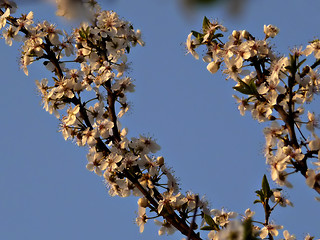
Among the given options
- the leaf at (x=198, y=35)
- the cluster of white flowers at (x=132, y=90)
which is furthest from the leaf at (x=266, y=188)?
the leaf at (x=198, y=35)

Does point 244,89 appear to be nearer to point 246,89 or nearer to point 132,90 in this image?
point 246,89

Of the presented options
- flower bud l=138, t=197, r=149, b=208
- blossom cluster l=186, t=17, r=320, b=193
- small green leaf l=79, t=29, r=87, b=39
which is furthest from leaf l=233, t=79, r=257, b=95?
small green leaf l=79, t=29, r=87, b=39

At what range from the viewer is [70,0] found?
1.30 meters

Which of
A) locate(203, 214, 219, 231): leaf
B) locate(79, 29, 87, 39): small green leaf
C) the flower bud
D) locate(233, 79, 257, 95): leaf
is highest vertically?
locate(79, 29, 87, 39): small green leaf

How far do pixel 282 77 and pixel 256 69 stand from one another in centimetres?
47

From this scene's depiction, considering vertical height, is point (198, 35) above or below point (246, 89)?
above

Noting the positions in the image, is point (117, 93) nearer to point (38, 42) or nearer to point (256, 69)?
point (38, 42)

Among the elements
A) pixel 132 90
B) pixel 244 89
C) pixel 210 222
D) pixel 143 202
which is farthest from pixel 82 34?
pixel 210 222

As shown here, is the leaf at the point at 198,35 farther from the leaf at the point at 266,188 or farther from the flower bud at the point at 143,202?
the flower bud at the point at 143,202

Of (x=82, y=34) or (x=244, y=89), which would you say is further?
(x=82, y=34)

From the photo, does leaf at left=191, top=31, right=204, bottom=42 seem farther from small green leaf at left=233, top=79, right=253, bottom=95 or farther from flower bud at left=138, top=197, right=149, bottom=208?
flower bud at left=138, top=197, right=149, bottom=208

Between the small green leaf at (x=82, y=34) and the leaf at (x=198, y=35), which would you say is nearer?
the leaf at (x=198, y=35)

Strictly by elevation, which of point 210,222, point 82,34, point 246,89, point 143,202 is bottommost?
point 210,222

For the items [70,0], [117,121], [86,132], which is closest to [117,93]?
[117,121]
